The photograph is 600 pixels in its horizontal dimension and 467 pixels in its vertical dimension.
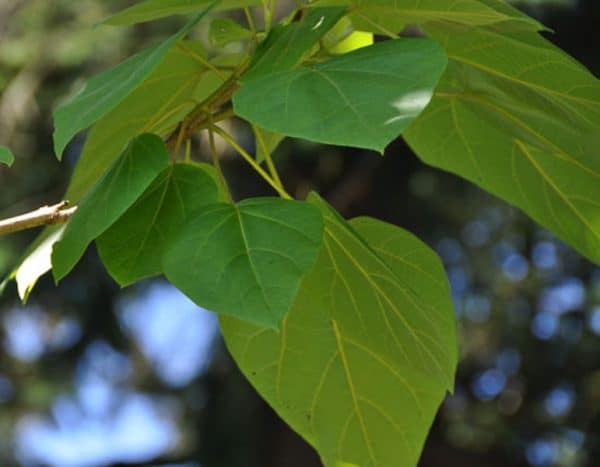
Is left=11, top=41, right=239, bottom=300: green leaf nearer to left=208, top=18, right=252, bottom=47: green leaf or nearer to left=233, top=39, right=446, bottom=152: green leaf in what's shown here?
left=208, top=18, right=252, bottom=47: green leaf

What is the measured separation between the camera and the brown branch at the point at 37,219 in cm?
75

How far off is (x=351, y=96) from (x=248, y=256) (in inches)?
4.6

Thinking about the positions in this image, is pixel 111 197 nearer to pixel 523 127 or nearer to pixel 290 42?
pixel 290 42

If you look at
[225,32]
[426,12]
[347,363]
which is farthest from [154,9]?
[347,363]

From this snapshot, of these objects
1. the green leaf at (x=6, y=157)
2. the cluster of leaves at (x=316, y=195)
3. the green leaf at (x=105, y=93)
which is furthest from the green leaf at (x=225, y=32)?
the green leaf at (x=6, y=157)

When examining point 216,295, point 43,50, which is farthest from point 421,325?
point 43,50

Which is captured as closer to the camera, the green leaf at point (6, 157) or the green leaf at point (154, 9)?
the green leaf at point (6, 157)

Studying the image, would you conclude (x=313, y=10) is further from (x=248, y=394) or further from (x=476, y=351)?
(x=476, y=351)

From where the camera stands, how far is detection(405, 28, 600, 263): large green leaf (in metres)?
0.79

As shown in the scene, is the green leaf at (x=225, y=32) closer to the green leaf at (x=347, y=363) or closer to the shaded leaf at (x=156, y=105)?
the shaded leaf at (x=156, y=105)

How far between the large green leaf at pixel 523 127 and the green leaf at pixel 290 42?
0.13 meters

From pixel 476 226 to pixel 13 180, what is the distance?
1959 mm

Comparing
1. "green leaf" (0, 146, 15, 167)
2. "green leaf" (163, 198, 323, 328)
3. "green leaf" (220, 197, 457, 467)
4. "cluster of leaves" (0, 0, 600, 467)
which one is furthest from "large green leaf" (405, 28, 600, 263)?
"green leaf" (0, 146, 15, 167)

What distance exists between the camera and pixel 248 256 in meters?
0.66
